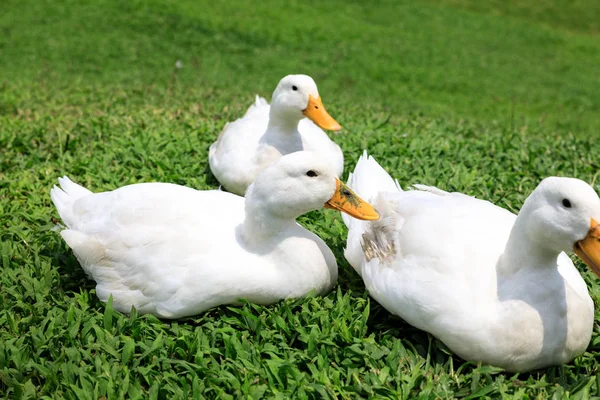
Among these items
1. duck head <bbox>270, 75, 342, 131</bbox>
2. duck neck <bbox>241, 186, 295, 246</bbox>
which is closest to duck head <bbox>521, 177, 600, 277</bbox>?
duck neck <bbox>241, 186, 295, 246</bbox>

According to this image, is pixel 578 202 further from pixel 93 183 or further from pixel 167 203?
pixel 93 183

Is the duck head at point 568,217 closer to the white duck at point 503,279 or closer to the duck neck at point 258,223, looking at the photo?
the white duck at point 503,279

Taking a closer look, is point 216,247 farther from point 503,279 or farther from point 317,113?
point 317,113

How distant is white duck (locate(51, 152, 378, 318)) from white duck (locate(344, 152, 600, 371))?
354 millimetres

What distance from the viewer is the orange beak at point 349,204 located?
3242 millimetres

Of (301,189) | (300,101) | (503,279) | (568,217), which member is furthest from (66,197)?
(568,217)

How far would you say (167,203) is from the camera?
3482 millimetres

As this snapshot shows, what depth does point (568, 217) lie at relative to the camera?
2.54 m

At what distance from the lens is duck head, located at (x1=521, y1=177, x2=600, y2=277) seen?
8.17 ft

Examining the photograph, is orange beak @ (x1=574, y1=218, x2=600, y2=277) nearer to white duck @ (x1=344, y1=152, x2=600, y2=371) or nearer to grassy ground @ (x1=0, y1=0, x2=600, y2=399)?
white duck @ (x1=344, y1=152, x2=600, y2=371)

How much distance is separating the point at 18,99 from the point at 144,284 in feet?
16.3

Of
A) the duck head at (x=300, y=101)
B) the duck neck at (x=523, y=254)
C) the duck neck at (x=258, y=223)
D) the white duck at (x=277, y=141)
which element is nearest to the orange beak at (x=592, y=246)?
the duck neck at (x=523, y=254)

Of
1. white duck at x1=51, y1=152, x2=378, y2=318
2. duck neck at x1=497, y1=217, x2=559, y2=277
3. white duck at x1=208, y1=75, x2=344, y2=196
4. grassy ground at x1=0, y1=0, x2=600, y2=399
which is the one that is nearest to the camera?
duck neck at x1=497, y1=217, x2=559, y2=277

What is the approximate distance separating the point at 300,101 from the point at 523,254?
2.44 metres
